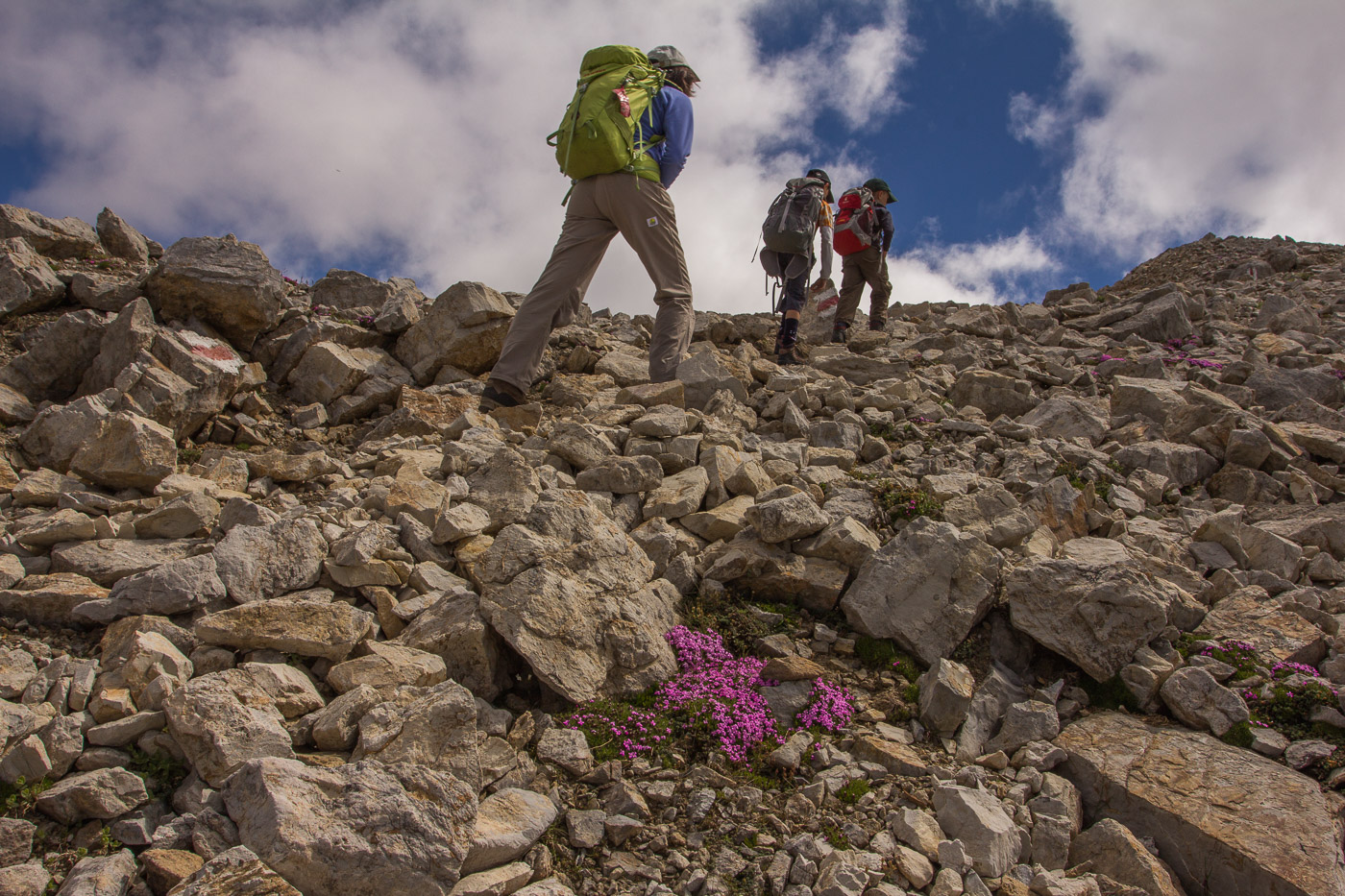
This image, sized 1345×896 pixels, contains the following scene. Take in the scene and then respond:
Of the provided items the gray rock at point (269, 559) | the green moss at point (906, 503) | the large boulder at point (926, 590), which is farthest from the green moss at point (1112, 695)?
the gray rock at point (269, 559)

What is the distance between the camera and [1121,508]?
22.9 ft

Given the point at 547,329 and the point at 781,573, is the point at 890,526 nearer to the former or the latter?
the point at 781,573

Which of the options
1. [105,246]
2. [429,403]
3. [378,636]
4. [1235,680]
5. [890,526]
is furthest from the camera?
[105,246]

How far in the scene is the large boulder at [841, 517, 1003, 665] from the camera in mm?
4984

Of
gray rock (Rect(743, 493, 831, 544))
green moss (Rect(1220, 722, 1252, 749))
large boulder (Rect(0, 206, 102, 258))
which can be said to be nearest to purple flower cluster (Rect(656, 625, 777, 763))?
gray rock (Rect(743, 493, 831, 544))

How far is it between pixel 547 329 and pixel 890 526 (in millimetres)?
→ 3873

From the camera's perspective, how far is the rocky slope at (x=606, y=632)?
325cm

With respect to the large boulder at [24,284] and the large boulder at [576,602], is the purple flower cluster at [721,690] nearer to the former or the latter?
the large boulder at [576,602]

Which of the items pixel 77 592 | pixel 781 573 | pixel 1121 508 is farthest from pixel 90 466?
pixel 1121 508

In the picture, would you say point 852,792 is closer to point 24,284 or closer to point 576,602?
point 576,602

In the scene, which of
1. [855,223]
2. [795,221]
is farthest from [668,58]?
[855,223]

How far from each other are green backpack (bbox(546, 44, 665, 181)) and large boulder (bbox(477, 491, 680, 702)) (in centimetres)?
382

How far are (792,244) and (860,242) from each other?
8.52 ft

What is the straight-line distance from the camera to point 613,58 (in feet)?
24.7
